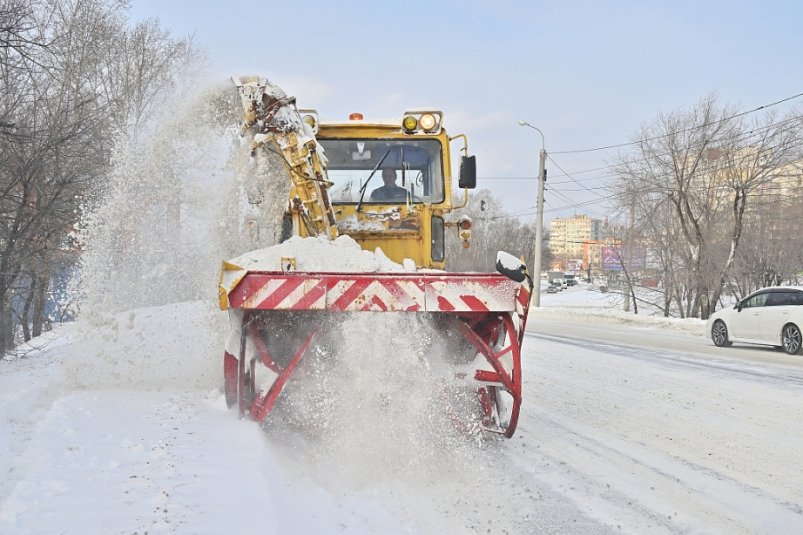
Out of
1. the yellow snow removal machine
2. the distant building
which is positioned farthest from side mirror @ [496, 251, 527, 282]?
the distant building

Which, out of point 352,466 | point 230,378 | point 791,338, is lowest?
point 791,338

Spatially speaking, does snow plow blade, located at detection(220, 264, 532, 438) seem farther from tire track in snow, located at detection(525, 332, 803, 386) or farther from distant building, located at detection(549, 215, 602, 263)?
distant building, located at detection(549, 215, 602, 263)

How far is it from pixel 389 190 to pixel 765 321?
11.8 metres

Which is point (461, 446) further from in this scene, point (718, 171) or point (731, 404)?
point (718, 171)

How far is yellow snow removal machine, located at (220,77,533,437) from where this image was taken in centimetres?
486

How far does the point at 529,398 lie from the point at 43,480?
573 centimetres

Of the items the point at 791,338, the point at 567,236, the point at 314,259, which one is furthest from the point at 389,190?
the point at 567,236

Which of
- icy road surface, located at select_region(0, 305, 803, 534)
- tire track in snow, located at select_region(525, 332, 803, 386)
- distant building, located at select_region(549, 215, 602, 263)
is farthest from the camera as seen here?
Result: distant building, located at select_region(549, 215, 602, 263)

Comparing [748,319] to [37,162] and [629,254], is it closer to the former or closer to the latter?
[37,162]

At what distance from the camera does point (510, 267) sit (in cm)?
498

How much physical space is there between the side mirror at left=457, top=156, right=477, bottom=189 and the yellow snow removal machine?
0.5 inches

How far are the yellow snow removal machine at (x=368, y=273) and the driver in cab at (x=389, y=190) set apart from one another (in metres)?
0.01

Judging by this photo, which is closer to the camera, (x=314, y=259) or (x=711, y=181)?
(x=314, y=259)

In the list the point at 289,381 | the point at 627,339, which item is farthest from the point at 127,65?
the point at 289,381
